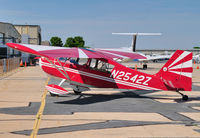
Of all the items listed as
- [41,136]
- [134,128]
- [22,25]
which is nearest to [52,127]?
[41,136]

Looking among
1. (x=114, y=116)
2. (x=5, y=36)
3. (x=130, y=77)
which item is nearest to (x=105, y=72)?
(x=130, y=77)

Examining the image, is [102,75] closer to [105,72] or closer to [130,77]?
[105,72]

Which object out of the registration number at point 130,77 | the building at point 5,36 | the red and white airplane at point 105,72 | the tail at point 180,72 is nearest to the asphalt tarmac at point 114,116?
the red and white airplane at point 105,72

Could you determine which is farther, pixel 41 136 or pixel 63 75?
pixel 63 75

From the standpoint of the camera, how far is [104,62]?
1341cm

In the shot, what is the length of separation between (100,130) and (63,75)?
6.38 m

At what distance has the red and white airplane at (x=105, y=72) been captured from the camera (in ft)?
39.5

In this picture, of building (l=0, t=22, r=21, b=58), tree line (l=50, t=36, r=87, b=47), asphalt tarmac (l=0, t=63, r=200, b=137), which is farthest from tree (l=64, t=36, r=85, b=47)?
asphalt tarmac (l=0, t=63, r=200, b=137)

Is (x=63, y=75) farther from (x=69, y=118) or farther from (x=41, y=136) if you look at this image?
(x=41, y=136)

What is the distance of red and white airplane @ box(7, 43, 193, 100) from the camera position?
1204 centimetres

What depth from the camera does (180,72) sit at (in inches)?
477

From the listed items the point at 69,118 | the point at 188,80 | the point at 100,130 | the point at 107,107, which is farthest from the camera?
the point at 188,80

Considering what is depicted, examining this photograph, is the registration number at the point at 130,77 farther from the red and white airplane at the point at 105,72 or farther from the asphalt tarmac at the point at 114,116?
the asphalt tarmac at the point at 114,116

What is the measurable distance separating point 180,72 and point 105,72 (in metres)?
3.33
